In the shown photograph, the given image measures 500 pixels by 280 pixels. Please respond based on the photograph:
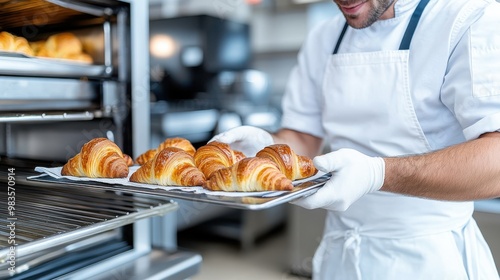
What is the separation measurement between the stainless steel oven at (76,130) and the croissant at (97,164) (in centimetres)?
4

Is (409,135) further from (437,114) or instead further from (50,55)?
(50,55)

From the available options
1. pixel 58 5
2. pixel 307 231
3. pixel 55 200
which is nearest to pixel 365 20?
pixel 58 5

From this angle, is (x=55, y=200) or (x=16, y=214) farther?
(x=55, y=200)

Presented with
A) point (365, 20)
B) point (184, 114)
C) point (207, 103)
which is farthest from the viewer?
point (207, 103)

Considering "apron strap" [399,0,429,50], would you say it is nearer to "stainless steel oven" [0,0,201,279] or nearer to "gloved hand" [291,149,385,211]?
"gloved hand" [291,149,385,211]

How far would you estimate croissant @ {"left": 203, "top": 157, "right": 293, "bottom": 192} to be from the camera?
2.68ft

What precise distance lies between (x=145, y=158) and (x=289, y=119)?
0.61 metres

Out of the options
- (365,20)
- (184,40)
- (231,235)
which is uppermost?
(184,40)

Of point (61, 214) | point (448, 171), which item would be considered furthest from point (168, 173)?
point (448, 171)

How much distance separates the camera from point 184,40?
3.29 meters

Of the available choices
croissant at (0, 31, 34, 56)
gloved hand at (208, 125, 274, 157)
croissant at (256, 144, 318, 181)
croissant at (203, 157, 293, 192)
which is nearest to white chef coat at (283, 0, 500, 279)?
gloved hand at (208, 125, 274, 157)

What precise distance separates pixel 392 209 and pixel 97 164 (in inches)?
30.0

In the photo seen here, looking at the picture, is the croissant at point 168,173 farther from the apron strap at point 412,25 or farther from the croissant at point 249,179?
the apron strap at point 412,25

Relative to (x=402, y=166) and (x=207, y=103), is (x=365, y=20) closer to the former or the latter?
(x=402, y=166)
